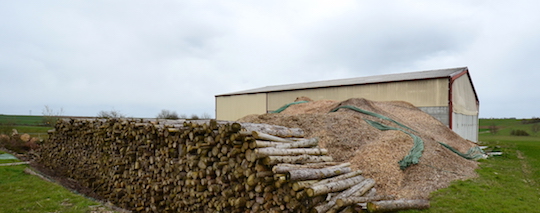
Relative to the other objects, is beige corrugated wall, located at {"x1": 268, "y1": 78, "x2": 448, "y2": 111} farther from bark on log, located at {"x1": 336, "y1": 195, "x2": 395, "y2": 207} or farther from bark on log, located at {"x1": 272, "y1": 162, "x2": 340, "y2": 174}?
bark on log, located at {"x1": 272, "y1": 162, "x2": 340, "y2": 174}

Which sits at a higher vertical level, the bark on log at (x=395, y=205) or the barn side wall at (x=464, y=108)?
the barn side wall at (x=464, y=108)

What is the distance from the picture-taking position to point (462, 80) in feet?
66.2

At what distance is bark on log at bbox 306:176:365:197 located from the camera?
5.22 metres

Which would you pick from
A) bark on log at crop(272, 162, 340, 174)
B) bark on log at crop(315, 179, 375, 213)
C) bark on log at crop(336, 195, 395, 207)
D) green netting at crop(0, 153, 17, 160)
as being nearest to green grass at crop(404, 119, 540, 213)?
bark on log at crop(336, 195, 395, 207)

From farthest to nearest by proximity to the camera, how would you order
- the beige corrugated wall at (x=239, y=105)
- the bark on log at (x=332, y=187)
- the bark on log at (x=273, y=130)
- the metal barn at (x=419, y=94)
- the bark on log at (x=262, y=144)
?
the beige corrugated wall at (x=239, y=105)
the metal barn at (x=419, y=94)
the bark on log at (x=273, y=130)
the bark on log at (x=262, y=144)
the bark on log at (x=332, y=187)

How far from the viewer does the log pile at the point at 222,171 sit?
5.57 metres

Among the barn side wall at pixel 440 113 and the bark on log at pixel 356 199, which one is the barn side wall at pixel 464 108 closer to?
the barn side wall at pixel 440 113

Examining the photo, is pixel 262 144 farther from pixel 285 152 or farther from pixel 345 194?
pixel 345 194

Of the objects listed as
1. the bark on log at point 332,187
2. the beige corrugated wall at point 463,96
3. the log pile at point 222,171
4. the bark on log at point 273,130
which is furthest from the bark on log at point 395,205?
the beige corrugated wall at point 463,96

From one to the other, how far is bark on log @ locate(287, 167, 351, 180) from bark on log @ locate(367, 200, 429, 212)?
98 cm

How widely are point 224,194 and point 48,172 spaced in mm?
10868

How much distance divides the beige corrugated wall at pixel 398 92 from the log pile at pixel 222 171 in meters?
12.7

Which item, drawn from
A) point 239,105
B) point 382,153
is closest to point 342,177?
point 382,153

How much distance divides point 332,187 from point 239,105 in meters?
21.5
